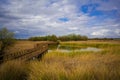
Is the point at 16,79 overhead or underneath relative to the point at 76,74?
underneath

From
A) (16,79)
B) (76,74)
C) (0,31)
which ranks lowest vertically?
(16,79)

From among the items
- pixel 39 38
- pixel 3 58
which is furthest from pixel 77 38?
pixel 3 58

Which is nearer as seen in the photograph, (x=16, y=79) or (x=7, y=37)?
(x=16, y=79)

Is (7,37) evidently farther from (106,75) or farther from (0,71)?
(106,75)

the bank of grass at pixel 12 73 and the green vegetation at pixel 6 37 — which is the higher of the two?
the green vegetation at pixel 6 37

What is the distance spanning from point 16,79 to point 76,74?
2356 millimetres

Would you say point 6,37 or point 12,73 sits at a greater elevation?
point 6,37

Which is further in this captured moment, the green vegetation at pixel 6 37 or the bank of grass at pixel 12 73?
the green vegetation at pixel 6 37

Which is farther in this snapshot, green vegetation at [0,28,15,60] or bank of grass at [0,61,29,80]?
green vegetation at [0,28,15,60]

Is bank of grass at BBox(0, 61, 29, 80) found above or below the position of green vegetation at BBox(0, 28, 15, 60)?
below

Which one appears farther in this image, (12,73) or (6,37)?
(6,37)

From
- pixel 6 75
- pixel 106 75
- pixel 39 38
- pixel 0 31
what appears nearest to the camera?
pixel 106 75

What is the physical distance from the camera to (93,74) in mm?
→ 4707

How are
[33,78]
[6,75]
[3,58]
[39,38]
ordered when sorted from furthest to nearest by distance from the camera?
[39,38] → [3,58] → [6,75] → [33,78]
